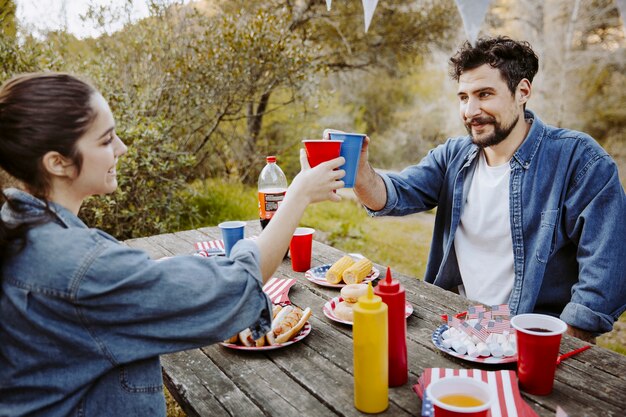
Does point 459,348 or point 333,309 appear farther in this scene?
point 333,309

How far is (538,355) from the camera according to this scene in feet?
3.92

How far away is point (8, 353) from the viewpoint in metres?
1.04

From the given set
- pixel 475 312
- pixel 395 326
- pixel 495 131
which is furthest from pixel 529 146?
pixel 395 326

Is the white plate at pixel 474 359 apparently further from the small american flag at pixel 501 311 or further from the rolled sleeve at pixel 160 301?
the rolled sleeve at pixel 160 301

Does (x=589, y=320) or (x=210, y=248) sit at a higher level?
(x=210, y=248)

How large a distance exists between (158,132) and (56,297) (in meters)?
3.95

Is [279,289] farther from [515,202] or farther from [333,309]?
[515,202]

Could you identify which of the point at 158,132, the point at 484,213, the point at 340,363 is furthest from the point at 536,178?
the point at 158,132

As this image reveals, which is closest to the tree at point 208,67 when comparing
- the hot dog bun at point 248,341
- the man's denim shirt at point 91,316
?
the hot dog bun at point 248,341

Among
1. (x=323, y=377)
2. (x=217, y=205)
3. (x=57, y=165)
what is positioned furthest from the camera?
(x=217, y=205)

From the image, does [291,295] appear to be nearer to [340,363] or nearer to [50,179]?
[340,363]

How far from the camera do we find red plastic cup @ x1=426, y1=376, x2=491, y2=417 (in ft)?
3.14

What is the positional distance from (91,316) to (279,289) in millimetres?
970

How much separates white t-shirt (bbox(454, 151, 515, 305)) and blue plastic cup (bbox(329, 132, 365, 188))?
3.46 ft
